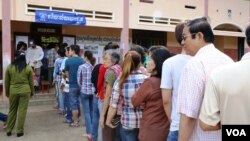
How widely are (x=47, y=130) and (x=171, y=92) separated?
479 centimetres

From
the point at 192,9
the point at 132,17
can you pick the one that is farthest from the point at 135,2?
the point at 192,9

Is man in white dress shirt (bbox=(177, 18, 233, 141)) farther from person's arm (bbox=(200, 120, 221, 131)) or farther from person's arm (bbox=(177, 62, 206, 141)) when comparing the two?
person's arm (bbox=(200, 120, 221, 131))

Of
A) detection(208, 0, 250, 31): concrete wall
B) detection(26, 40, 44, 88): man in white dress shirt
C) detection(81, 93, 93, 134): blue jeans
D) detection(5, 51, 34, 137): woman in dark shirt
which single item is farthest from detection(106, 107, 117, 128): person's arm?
detection(208, 0, 250, 31): concrete wall

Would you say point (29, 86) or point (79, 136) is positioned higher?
point (29, 86)

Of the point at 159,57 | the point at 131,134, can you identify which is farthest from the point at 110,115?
the point at 159,57

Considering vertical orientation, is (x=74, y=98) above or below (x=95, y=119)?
above

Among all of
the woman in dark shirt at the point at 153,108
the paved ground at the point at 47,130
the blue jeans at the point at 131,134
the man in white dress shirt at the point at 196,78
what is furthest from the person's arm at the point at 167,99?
the paved ground at the point at 47,130

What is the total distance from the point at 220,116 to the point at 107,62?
3.05m

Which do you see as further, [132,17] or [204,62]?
[132,17]

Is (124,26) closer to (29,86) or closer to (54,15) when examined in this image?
(54,15)

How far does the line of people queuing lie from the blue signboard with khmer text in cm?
586

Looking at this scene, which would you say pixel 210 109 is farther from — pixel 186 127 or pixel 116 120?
pixel 116 120

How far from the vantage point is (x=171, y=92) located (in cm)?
294

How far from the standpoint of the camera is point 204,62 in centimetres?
218
